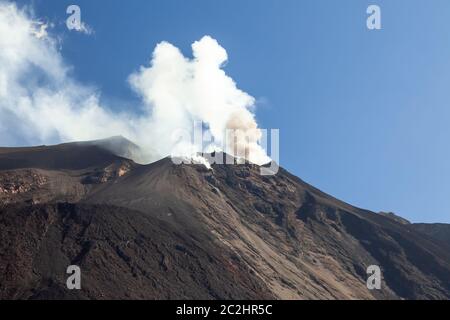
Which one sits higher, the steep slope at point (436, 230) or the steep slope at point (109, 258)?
the steep slope at point (436, 230)

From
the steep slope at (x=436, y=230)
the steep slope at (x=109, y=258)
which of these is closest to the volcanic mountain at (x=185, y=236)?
the steep slope at (x=109, y=258)

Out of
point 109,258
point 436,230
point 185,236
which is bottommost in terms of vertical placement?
point 109,258

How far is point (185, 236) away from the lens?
107 metres

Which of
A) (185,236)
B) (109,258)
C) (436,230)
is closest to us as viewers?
(109,258)

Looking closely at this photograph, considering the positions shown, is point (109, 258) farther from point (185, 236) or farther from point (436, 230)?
point (436, 230)

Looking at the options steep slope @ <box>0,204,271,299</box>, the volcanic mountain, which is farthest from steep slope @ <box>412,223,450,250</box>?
steep slope @ <box>0,204,271,299</box>

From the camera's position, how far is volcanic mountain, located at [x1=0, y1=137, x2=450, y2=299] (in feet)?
291

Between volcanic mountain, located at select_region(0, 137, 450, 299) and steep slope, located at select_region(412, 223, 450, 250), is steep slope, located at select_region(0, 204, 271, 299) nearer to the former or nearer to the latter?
volcanic mountain, located at select_region(0, 137, 450, 299)

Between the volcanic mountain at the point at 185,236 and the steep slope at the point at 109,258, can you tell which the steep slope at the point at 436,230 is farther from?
the steep slope at the point at 109,258

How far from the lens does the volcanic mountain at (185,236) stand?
88812 mm

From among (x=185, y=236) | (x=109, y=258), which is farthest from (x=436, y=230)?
(x=109, y=258)

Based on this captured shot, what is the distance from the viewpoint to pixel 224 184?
149 m
